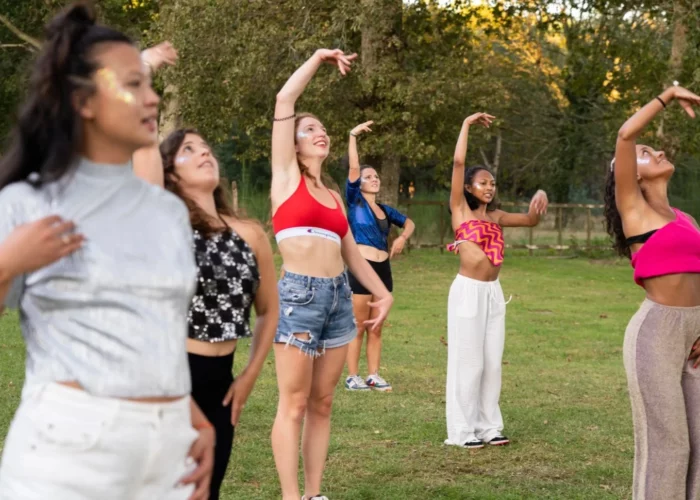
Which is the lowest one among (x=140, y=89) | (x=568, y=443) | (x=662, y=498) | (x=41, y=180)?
(x=568, y=443)

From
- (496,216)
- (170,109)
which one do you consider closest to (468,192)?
(496,216)

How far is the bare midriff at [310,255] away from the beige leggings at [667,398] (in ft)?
5.66

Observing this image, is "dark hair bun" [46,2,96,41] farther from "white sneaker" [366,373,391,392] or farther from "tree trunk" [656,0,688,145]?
"tree trunk" [656,0,688,145]

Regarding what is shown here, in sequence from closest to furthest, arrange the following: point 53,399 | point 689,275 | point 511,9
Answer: point 53,399, point 689,275, point 511,9

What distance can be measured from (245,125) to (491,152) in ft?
114

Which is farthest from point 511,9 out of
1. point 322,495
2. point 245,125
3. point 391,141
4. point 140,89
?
point 140,89

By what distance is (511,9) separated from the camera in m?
30.0

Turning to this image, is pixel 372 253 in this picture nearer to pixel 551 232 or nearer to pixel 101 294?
pixel 101 294

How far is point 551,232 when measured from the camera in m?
37.7

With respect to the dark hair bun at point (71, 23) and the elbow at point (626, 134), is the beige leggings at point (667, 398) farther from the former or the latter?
the dark hair bun at point (71, 23)

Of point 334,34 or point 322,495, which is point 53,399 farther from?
point 334,34

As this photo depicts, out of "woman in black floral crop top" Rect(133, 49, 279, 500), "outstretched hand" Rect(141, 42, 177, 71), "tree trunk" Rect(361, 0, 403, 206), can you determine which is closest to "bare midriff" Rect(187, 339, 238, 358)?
"woman in black floral crop top" Rect(133, 49, 279, 500)

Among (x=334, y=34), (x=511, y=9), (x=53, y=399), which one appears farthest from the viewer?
(x=511, y=9)

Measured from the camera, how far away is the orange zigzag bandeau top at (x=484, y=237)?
8555mm
